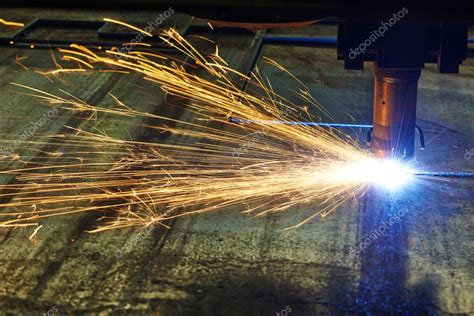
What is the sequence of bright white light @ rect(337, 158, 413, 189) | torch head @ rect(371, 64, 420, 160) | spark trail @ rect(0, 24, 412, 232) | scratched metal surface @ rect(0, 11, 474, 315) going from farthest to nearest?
1. bright white light @ rect(337, 158, 413, 189)
2. spark trail @ rect(0, 24, 412, 232)
3. torch head @ rect(371, 64, 420, 160)
4. scratched metal surface @ rect(0, 11, 474, 315)

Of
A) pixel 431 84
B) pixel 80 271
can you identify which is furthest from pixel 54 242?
pixel 431 84

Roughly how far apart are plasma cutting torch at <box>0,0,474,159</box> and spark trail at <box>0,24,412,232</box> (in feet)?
1.54

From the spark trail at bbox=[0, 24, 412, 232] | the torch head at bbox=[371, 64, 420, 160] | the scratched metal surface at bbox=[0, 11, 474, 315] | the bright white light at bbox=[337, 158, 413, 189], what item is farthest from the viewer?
the bright white light at bbox=[337, 158, 413, 189]

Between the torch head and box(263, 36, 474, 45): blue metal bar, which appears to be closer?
the torch head

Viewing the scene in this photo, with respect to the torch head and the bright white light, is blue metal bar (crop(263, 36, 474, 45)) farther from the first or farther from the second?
the torch head

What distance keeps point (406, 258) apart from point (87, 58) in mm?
4114

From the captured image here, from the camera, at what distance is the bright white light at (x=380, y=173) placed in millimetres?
4855

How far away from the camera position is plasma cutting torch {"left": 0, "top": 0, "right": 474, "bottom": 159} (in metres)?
3.32

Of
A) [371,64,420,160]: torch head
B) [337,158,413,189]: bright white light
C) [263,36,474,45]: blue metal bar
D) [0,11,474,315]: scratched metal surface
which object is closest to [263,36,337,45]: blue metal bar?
[263,36,474,45]: blue metal bar

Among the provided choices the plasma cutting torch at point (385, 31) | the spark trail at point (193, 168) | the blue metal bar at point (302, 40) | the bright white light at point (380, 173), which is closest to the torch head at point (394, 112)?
the plasma cutting torch at point (385, 31)

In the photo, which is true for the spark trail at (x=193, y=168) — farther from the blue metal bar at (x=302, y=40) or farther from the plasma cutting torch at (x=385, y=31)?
the blue metal bar at (x=302, y=40)

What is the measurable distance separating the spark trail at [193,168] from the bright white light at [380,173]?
0.01 metres

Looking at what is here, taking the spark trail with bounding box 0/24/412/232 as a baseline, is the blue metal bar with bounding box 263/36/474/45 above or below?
above

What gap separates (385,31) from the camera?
13.1ft
